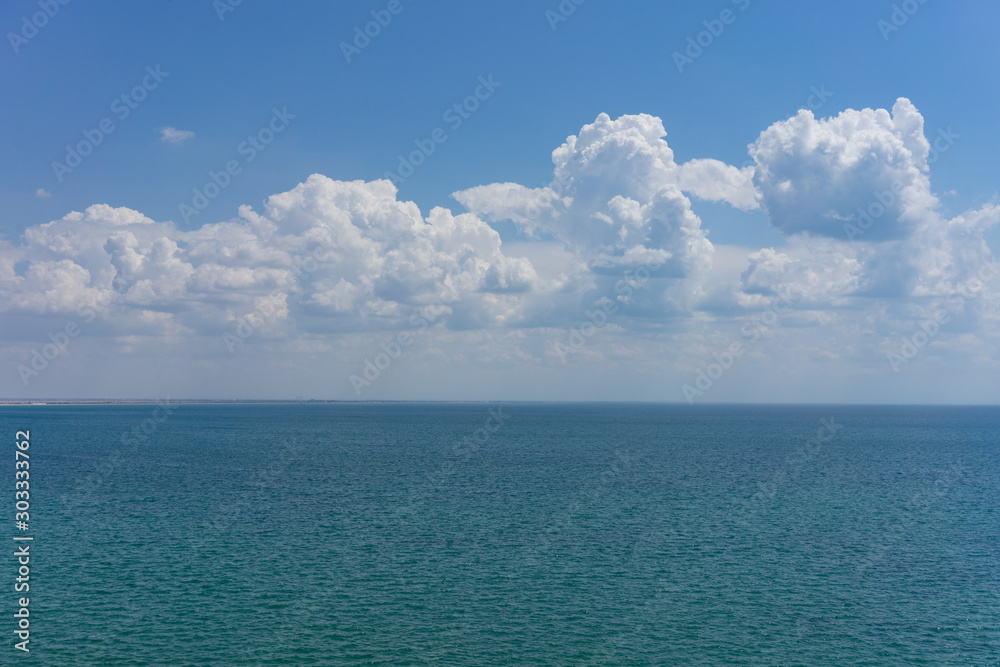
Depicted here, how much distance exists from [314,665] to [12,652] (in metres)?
17.5

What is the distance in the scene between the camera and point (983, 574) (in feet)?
179

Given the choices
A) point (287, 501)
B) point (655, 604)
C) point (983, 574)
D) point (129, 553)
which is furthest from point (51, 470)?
point (983, 574)

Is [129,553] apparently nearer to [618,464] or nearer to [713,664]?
[713,664]

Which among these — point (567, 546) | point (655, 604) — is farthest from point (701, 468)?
point (655, 604)

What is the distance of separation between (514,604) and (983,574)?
128ft

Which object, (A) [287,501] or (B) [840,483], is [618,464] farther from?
(A) [287,501]

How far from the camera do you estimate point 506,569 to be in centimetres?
5431

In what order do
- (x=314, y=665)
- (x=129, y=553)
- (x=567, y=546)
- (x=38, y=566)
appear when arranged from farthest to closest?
(x=567, y=546) → (x=129, y=553) → (x=38, y=566) → (x=314, y=665)

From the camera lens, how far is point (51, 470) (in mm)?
109000

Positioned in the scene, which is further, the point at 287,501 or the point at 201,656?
the point at 287,501

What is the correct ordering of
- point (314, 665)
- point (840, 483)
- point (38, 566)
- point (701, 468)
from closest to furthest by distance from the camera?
1. point (314, 665)
2. point (38, 566)
3. point (840, 483)
4. point (701, 468)

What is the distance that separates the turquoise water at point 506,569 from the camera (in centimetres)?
4025

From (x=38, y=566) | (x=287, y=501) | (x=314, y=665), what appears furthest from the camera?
(x=287, y=501)

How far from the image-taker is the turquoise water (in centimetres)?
4025
